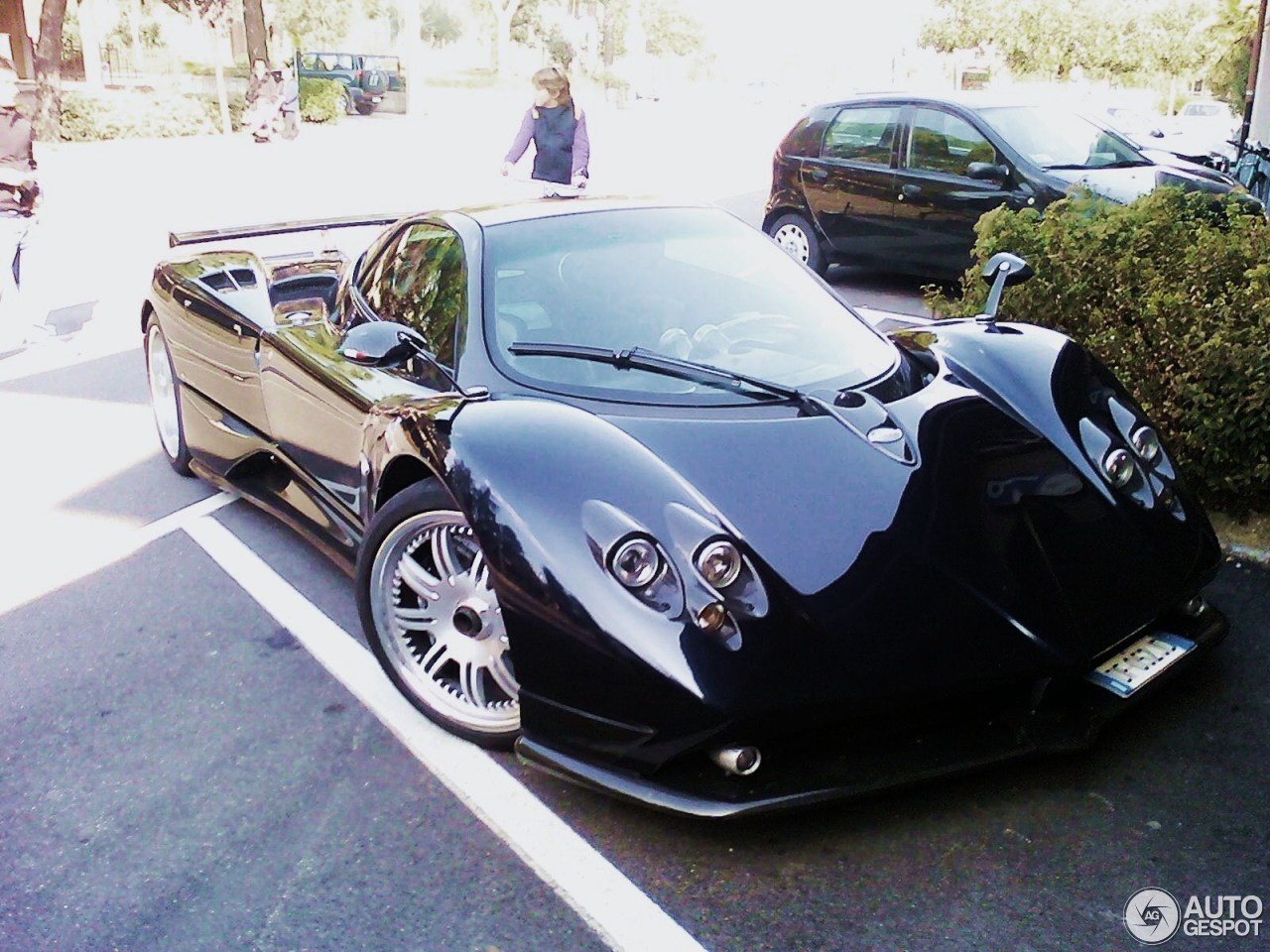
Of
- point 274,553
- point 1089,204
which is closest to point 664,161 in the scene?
point 1089,204

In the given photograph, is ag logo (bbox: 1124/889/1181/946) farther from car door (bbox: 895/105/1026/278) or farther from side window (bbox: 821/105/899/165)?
side window (bbox: 821/105/899/165)

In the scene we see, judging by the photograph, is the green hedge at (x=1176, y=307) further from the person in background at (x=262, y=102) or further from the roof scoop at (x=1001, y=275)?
the person in background at (x=262, y=102)

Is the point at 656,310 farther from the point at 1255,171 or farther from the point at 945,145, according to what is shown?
the point at 1255,171

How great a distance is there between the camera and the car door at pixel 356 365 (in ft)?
12.2

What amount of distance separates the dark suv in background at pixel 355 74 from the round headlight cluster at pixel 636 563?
38.9 meters

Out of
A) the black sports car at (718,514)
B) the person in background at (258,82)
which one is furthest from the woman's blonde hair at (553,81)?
the person in background at (258,82)

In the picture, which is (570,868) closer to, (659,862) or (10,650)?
(659,862)

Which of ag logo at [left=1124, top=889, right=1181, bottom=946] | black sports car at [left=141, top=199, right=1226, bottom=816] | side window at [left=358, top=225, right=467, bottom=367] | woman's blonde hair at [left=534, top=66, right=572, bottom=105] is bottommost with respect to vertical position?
ag logo at [left=1124, top=889, right=1181, bottom=946]

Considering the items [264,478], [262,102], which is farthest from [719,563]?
[262,102]

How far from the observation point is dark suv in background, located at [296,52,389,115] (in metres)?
39.5

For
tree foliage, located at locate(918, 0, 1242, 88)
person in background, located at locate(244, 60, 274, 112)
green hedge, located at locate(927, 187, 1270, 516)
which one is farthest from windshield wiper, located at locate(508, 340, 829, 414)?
tree foliage, located at locate(918, 0, 1242, 88)

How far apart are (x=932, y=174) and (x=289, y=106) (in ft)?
70.7

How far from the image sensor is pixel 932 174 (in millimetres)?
8984

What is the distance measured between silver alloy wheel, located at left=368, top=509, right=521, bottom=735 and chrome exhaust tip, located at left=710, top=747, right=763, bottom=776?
2.22ft
